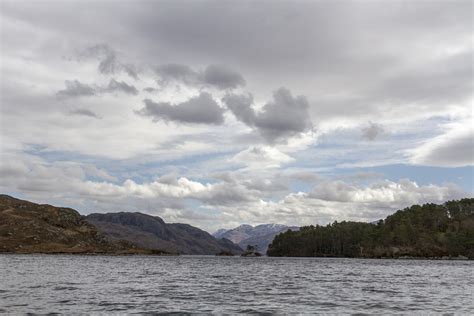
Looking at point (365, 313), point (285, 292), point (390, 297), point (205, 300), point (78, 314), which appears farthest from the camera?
point (285, 292)

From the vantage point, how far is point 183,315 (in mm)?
41938

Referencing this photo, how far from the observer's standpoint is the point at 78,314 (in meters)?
40.9

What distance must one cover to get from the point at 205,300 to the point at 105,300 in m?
11.8

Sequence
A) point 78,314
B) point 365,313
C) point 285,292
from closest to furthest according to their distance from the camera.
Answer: point 78,314, point 365,313, point 285,292

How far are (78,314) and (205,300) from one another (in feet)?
57.3

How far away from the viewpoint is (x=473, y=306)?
50.5 meters

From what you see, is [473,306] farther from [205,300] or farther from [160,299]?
[160,299]

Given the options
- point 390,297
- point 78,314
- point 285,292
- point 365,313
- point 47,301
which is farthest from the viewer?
point 285,292

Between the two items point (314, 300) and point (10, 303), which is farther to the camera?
point (314, 300)

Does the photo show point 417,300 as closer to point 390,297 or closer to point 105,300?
point 390,297

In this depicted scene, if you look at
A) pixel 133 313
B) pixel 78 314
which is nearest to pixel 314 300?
pixel 133 313

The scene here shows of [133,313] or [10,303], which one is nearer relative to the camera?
[133,313]

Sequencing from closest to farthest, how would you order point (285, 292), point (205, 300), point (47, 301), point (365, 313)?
point (365, 313) → point (47, 301) → point (205, 300) → point (285, 292)

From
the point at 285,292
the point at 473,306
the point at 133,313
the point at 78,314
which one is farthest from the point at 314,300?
the point at 78,314
